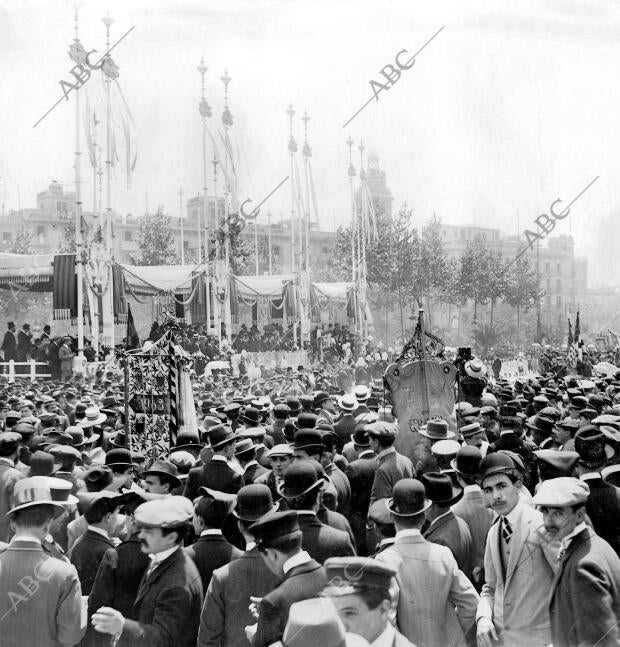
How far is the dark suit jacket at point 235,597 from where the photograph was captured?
377 cm

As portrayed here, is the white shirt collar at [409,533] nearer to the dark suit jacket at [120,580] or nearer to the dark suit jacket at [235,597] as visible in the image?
the dark suit jacket at [235,597]

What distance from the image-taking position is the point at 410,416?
9.79 metres

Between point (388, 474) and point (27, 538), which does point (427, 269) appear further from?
point (27, 538)

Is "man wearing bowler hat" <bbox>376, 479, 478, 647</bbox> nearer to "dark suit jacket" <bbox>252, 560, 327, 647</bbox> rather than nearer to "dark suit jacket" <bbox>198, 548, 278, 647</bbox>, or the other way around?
"dark suit jacket" <bbox>252, 560, 327, 647</bbox>

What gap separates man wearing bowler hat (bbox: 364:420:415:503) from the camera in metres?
6.44

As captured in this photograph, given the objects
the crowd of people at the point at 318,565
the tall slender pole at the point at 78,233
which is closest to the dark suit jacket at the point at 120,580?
the crowd of people at the point at 318,565

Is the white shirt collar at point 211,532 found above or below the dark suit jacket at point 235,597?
above

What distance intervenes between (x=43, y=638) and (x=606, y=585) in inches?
106

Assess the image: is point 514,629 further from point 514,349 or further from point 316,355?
point 514,349

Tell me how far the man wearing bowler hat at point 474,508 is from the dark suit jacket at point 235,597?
1.63 meters

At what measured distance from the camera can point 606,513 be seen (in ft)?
16.1

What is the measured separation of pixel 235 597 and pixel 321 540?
0.67 metres

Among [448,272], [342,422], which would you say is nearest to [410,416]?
[342,422]

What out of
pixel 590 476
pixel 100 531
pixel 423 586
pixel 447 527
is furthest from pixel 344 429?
pixel 423 586
